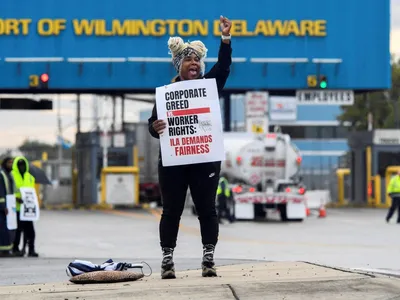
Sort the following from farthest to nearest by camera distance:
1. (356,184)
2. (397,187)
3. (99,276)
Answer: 1. (356,184)
2. (397,187)
3. (99,276)

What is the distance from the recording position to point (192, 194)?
350 inches

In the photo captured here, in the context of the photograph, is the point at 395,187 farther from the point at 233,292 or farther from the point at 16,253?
the point at 233,292

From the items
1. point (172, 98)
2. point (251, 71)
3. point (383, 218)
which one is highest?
point (251, 71)

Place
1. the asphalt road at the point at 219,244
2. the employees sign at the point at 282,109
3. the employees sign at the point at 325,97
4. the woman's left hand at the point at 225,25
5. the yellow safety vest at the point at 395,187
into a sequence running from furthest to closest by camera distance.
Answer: the employees sign at the point at 282,109 → the employees sign at the point at 325,97 → the yellow safety vest at the point at 395,187 → the asphalt road at the point at 219,244 → the woman's left hand at the point at 225,25

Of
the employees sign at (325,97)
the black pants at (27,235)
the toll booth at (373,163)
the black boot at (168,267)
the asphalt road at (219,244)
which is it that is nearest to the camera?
the black boot at (168,267)

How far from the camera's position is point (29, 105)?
37375 mm

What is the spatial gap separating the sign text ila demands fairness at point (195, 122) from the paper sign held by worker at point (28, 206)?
30.6 ft

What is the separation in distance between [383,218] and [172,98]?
87.4 ft

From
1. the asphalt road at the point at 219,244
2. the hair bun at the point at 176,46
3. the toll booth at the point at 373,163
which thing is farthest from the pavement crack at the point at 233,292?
the toll booth at the point at 373,163

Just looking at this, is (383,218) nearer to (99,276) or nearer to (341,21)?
(341,21)

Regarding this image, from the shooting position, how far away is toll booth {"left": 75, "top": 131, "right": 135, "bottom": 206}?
4653 cm

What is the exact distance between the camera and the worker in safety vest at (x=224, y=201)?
1229 inches

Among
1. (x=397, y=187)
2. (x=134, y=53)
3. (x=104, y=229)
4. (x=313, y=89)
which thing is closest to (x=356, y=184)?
(x=313, y=89)

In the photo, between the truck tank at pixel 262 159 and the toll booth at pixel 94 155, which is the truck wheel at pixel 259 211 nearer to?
the truck tank at pixel 262 159
